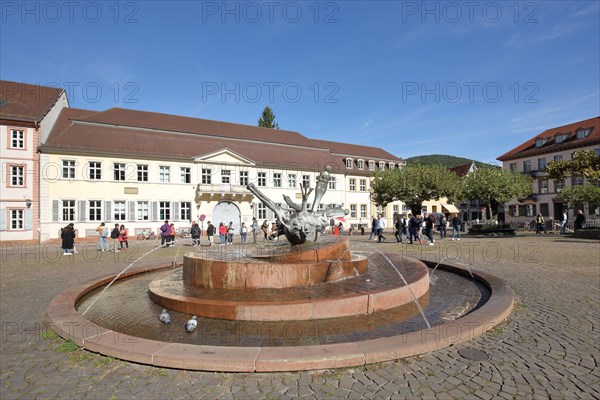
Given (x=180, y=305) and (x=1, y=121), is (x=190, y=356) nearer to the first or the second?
(x=180, y=305)

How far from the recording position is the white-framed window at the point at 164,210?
3541cm

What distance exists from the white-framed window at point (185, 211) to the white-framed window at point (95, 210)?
23.6 ft

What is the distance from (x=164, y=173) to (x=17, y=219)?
41.2 ft

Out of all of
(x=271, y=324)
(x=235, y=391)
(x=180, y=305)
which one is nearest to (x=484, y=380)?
(x=235, y=391)

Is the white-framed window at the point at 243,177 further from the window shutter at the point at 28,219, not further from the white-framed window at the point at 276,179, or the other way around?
the window shutter at the point at 28,219

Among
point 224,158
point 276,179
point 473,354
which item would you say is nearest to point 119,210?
point 224,158

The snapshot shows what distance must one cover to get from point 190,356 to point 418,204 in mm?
38224

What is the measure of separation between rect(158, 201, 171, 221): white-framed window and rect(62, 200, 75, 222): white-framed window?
7312 mm

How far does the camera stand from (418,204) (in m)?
39.3

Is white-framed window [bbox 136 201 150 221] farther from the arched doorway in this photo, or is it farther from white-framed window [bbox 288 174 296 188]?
white-framed window [bbox 288 174 296 188]

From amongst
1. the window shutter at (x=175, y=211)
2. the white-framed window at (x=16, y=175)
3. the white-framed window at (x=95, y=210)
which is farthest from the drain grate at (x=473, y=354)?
the white-framed window at (x=16, y=175)

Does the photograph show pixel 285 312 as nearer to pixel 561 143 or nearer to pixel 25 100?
pixel 25 100

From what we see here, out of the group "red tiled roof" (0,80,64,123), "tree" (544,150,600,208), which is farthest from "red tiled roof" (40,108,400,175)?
"tree" (544,150,600,208)

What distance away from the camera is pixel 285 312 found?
5.47 meters
